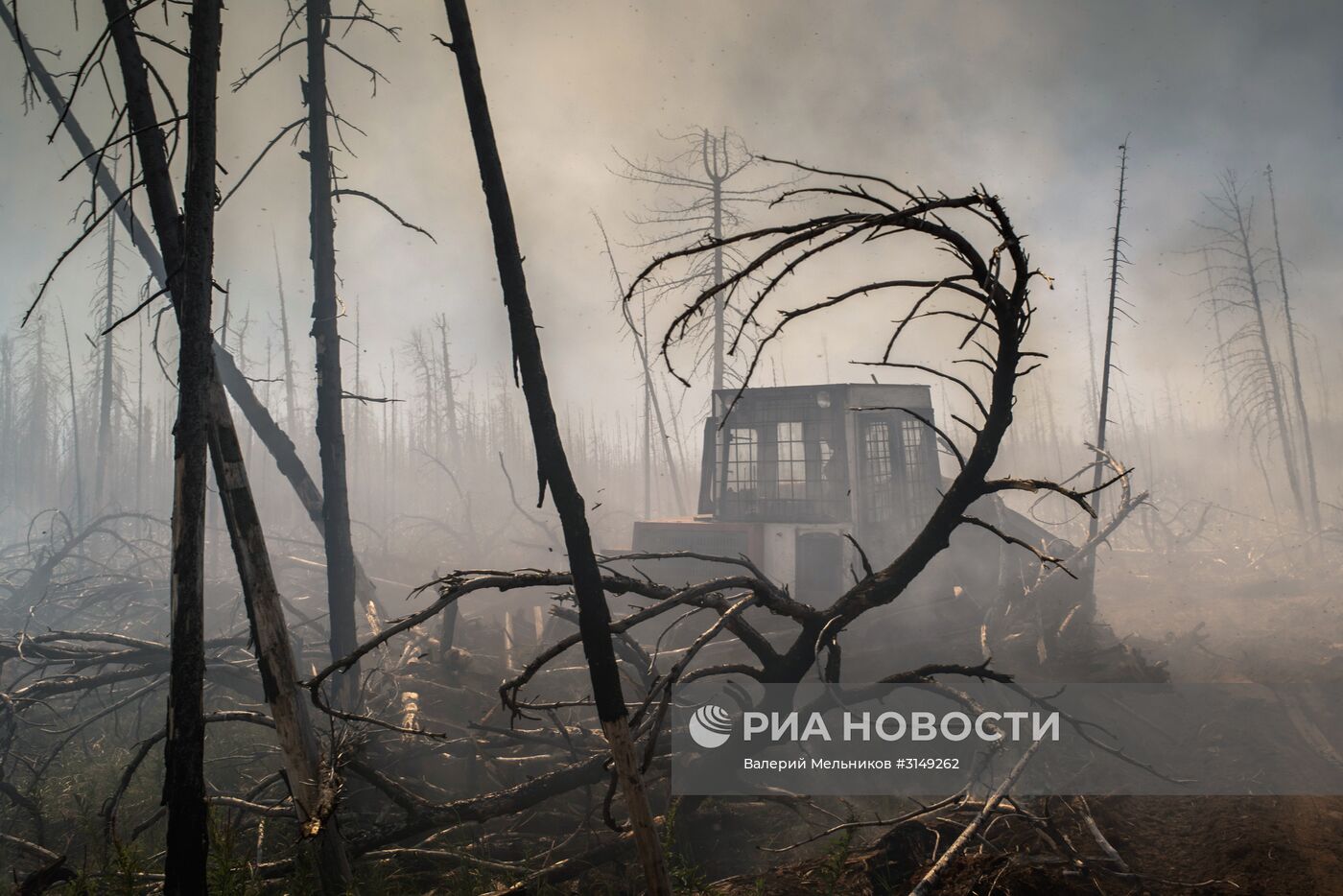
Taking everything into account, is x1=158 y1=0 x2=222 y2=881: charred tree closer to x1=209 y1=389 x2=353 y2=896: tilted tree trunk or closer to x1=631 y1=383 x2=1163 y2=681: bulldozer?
x1=209 y1=389 x2=353 y2=896: tilted tree trunk

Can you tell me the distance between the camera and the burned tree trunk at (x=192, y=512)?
276cm

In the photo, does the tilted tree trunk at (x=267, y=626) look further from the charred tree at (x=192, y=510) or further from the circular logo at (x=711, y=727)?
the circular logo at (x=711, y=727)

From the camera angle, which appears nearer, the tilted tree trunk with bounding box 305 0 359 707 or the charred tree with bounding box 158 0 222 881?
the charred tree with bounding box 158 0 222 881

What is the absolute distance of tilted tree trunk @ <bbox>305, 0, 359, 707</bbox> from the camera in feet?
22.7

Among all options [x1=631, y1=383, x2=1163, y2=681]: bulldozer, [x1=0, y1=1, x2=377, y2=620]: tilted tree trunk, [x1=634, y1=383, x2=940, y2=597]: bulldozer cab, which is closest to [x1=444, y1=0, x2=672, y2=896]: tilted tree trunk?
[x1=0, y1=1, x2=377, y2=620]: tilted tree trunk

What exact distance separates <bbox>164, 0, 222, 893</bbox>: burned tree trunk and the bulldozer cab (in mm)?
9051

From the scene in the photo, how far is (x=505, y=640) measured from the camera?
36.8 ft

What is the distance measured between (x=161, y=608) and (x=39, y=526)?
3217 cm

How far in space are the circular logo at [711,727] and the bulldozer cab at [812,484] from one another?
6903mm

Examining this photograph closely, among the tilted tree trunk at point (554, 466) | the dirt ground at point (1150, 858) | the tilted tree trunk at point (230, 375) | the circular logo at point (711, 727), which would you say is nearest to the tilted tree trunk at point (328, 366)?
the tilted tree trunk at point (230, 375)

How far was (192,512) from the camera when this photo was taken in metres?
2.82

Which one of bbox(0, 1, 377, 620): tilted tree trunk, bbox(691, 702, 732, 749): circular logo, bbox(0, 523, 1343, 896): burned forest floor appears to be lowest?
bbox(0, 523, 1343, 896): burned forest floor

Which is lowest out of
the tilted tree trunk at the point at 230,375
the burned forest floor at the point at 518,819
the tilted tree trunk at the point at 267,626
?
the burned forest floor at the point at 518,819

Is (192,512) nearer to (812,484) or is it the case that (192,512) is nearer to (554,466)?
(554,466)
